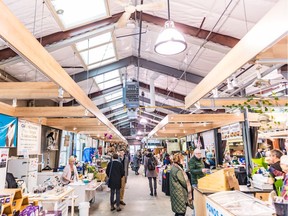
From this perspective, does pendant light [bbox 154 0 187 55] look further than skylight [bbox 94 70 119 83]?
No

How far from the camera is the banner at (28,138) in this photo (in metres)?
5.91

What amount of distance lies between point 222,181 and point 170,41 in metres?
2.27

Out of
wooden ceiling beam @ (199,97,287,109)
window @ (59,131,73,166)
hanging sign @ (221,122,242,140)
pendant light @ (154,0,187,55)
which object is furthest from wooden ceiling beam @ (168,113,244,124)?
window @ (59,131,73,166)

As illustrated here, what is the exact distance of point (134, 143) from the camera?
31625mm

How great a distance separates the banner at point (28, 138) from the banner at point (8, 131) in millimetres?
215

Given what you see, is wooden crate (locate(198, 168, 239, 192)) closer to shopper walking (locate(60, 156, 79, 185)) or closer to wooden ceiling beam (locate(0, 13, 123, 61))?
shopper walking (locate(60, 156, 79, 185))

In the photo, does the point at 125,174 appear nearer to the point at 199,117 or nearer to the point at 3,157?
the point at 199,117

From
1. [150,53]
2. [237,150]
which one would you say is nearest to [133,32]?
[150,53]

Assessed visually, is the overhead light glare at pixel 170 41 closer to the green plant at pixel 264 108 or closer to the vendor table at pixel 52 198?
the green plant at pixel 264 108

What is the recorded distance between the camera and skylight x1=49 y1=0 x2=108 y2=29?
4.18 meters

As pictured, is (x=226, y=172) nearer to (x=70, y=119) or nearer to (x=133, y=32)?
(x=133, y=32)

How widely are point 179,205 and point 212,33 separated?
148 inches

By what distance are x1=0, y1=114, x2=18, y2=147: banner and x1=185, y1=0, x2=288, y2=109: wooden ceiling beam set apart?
182 inches

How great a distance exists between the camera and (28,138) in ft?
20.7
